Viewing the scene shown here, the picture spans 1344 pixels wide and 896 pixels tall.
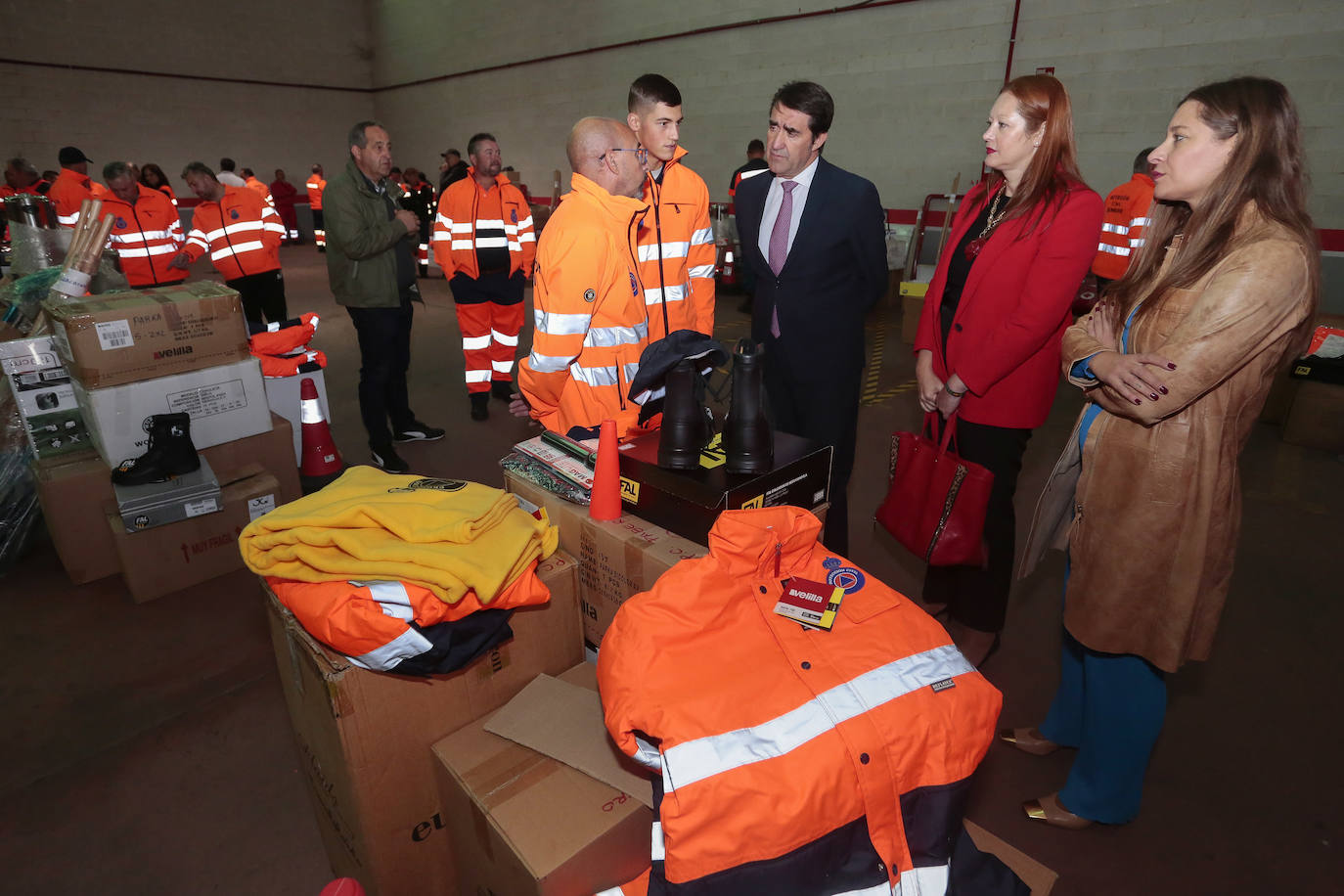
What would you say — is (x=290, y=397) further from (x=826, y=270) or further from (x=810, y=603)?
(x=810, y=603)

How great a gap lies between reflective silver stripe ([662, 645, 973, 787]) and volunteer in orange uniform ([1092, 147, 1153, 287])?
510 centimetres

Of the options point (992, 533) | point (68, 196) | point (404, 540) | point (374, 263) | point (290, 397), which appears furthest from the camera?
point (68, 196)

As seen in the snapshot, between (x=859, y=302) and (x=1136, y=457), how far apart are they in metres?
1.33

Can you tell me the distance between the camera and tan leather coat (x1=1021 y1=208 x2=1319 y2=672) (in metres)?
1.35

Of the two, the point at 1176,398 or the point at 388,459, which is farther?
the point at 388,459

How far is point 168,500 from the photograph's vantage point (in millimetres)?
2814

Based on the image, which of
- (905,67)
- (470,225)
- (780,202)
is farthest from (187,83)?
(780,202)

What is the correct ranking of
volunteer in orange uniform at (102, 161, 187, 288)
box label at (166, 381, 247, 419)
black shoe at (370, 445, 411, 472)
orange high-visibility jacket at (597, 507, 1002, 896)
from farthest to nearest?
volunteer in orange uniform at (102, 161, 187, 288)
black shoe at (370, 445, 411, 472)
box label at (166, 381, 247, 419)
orange high-visibility jacket at (597, 507, 1002, 896)

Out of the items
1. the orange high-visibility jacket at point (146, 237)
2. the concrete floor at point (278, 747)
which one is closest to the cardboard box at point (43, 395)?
the concrete floor at point (278, 747)

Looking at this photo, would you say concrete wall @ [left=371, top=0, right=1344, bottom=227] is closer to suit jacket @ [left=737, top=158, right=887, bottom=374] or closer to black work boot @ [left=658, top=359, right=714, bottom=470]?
suit jacket @ [left=737, top=158, right=887, bottom=374]

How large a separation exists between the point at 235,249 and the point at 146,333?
2.73 m

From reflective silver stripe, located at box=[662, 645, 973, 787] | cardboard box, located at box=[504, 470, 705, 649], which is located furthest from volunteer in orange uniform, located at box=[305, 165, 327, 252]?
reflective silver stripe, located at box=[662, 645, 973, 787]

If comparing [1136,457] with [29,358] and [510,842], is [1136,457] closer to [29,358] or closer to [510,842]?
[510,842]

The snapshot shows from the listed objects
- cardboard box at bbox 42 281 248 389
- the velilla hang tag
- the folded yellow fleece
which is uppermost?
cardboard box at bbox 42 281 248 389
